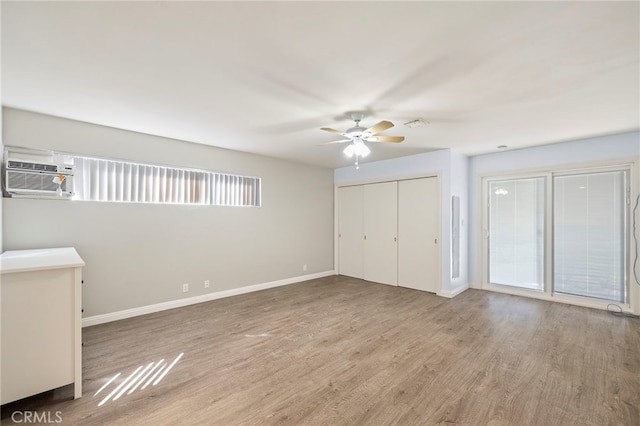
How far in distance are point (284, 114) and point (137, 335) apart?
3097 millimetres

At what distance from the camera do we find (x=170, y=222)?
4.10 metres

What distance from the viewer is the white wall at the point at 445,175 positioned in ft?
15.6

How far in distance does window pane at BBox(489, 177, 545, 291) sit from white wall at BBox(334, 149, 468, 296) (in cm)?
54

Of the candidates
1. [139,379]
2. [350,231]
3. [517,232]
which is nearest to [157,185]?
[139,379]

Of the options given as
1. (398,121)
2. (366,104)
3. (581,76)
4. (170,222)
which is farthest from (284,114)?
(581,76)

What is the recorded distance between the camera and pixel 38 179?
3088 mm

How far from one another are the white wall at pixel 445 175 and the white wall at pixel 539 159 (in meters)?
0.20

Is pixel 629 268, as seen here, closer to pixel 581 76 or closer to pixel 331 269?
pixel 581 76

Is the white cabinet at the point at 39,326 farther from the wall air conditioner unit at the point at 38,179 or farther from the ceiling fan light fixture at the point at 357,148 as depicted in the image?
Answer: the ceiling fan light fixture at the point at 357,148

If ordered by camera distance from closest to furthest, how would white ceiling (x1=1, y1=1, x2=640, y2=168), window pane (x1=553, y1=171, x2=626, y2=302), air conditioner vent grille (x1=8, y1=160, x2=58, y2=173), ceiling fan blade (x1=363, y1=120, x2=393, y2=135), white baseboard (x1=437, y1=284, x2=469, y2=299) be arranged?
white ceiling (x1=1, y1=1, x2=640, y2=168)
ceiling fan blade (x1=363, y1=120, x2=393, y2=135)
air conditioner vent grille (x1=8, y1=160, x2=58, y2=173)
window pane (x1=553, y1=171, x2=626, y2=302)
white baseboard (x1=437, y1=284, x2=469, y2=299)

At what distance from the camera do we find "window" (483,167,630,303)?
4020 mm

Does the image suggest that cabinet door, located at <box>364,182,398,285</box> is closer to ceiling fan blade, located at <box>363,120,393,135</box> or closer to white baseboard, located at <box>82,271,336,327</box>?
white baseboard, located at <box>82,271,336,327</box>

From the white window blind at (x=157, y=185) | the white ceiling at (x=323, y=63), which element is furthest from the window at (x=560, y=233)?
the white window blind at (x=157, y=185)

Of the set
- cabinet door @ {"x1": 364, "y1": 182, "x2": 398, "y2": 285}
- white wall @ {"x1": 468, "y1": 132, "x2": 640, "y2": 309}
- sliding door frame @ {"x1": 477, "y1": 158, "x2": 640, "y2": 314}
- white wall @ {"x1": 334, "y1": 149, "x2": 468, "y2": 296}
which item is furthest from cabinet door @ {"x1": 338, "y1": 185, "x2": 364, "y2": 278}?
sliding door frame @ {"x1": 477, "y1": 158, "x2": 640, "y2": 314}
